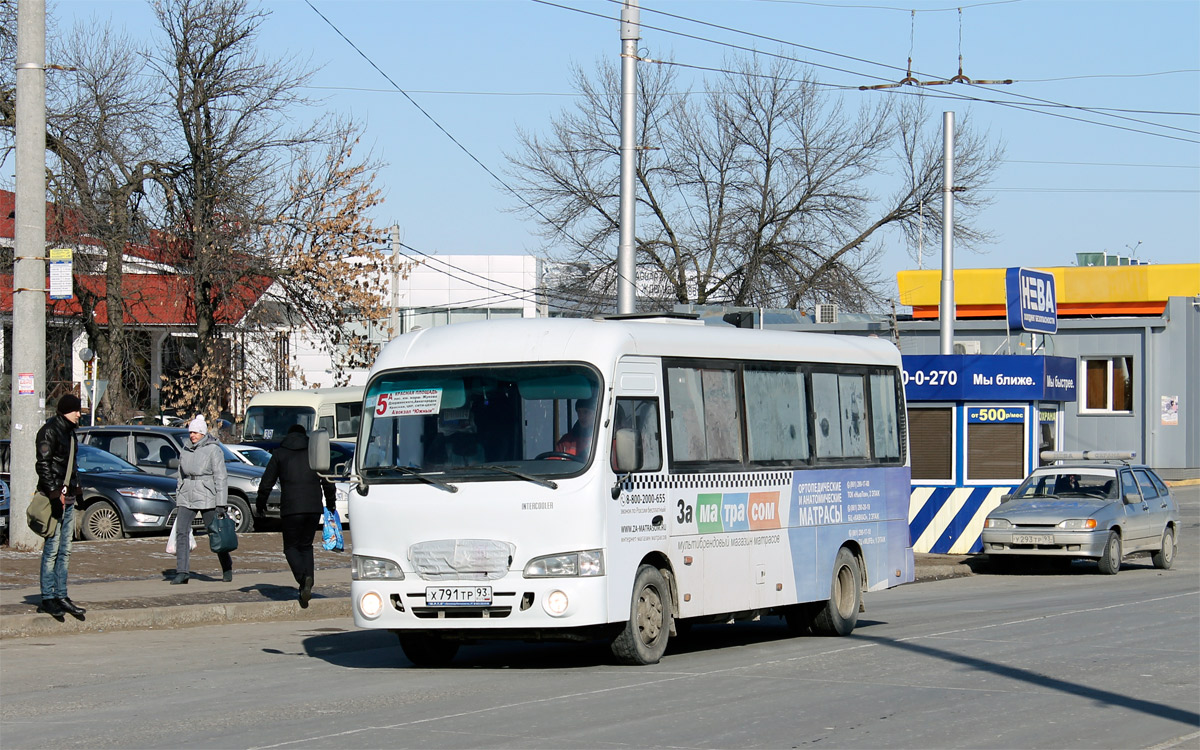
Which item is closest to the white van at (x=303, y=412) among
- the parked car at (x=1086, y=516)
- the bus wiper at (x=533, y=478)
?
the parked car at (x=1086, y=516)

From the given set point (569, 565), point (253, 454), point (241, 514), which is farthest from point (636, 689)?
point (253, 454)

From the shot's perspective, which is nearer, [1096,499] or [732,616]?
[732,616]

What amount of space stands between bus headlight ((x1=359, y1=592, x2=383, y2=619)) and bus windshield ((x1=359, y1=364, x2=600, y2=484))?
0.84m

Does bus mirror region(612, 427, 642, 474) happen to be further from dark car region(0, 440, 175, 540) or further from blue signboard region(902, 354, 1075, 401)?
blue signboard region(902, 354, 1075, 401)

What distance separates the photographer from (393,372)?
36.9ft

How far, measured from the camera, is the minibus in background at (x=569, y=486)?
34.1 ft

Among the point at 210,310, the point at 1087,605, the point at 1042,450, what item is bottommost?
the point at 1087,605

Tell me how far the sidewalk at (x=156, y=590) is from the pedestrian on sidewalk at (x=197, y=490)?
1.13ft

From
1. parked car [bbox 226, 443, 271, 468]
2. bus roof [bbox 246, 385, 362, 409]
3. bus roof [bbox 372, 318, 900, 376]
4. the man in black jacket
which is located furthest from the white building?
bus roof [bbox 372, 318, 900, 376]

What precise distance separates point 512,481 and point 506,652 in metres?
2.56

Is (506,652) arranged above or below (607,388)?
below

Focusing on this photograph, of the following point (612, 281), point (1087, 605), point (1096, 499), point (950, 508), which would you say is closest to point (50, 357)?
point (612, 281)

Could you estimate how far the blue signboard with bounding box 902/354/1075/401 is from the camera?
2339 centimetres

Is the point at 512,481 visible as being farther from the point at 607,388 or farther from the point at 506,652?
the point at 506,652
